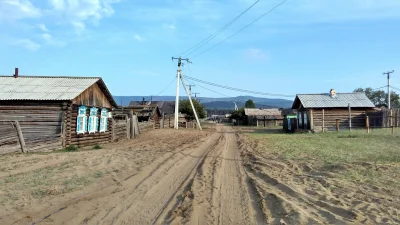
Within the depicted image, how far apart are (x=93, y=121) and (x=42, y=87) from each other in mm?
4006

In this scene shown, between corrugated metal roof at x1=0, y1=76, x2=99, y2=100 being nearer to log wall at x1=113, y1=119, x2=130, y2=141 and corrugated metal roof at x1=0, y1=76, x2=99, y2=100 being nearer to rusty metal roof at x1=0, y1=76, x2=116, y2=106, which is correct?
rusty metal roof at x1=0, y1=76, x2=116, y2=106

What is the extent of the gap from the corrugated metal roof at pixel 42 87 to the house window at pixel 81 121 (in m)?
1.40

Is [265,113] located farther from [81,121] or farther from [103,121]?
[81,121]

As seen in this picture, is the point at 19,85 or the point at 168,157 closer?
the point at 168,157

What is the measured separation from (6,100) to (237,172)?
47.9 feet

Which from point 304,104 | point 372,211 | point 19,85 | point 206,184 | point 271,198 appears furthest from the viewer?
point 304,104

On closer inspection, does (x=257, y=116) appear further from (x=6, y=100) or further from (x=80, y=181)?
(x=80, y=181)

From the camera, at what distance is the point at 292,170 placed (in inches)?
405

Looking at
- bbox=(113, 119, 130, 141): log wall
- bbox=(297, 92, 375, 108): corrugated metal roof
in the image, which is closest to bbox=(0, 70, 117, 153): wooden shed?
bbox=(113, 119, 130, 141): log wall

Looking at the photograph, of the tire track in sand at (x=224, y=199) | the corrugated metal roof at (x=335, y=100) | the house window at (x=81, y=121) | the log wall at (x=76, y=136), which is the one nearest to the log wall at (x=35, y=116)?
the log wall at (x=76, y=136)

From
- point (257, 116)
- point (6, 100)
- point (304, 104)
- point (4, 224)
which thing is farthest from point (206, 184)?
point (257, 116)

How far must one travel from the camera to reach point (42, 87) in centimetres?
2109

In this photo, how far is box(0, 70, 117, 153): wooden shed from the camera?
18922 millimetres

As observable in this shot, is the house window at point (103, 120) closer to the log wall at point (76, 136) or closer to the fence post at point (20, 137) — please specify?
the log wall at point (76, 136)
